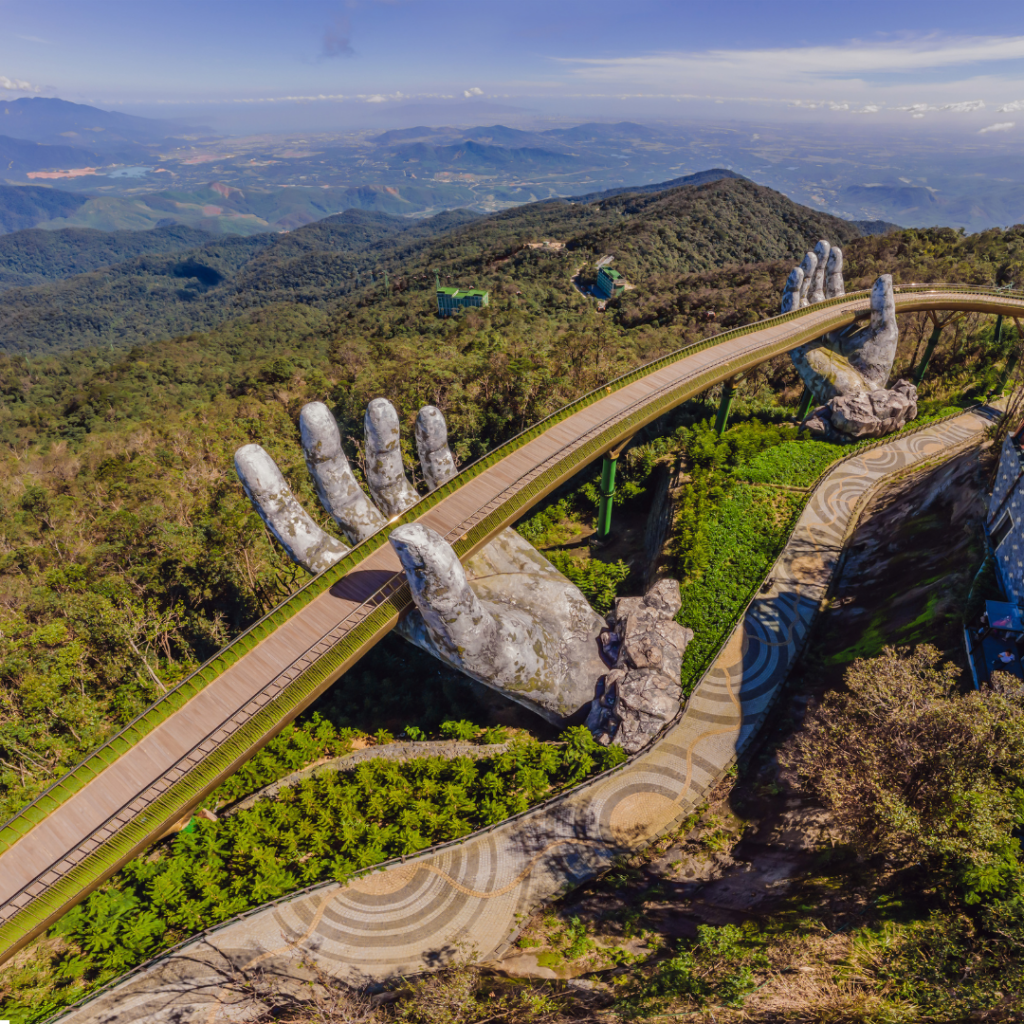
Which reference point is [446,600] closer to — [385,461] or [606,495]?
[385,461]

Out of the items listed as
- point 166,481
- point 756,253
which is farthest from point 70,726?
point 756,253

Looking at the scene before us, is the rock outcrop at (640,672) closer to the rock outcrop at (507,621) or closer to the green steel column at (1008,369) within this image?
the rock outcrop at (507,621)

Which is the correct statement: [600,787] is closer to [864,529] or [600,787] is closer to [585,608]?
[585,608]

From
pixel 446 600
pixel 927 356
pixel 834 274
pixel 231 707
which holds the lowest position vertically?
pixel 231 707

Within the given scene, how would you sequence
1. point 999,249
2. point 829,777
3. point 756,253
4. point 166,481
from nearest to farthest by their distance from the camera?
point 829,777
point 166,481
point 999,249
point 756,253

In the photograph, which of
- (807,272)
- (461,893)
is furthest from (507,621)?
(807,272)

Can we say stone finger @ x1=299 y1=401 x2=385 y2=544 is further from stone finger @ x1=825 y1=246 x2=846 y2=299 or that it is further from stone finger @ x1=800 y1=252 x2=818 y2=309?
stone finger @ x1=825 y1=246 x2=846 y2=299
